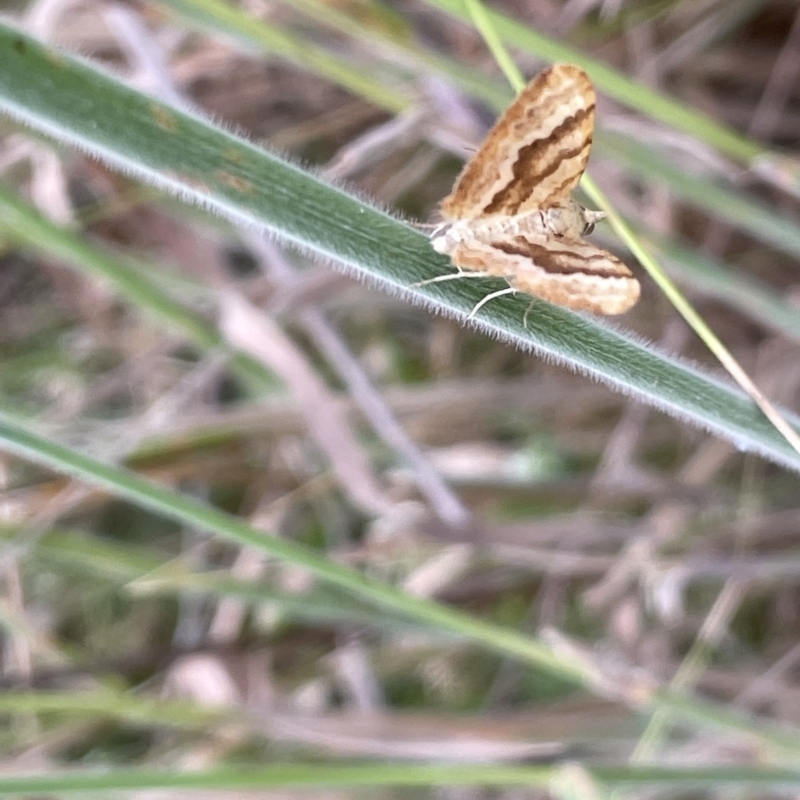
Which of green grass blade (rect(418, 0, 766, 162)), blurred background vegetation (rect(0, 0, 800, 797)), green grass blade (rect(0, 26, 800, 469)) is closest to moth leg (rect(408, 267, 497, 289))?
green grass blade (rect(0, 26, 800, 469))

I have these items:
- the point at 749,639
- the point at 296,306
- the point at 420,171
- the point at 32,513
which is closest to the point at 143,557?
the point at 32,513

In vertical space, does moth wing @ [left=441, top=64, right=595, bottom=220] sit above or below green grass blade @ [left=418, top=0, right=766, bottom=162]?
below

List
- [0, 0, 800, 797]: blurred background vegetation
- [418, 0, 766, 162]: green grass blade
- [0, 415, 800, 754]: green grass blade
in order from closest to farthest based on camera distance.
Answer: [0, 415, 800, 754]: green grass blade < [418, 0, 766, 162]: green grass blade < [0, 0, 800, 797]: blurred background vegetation

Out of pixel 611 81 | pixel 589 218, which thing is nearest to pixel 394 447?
pixel 611 81

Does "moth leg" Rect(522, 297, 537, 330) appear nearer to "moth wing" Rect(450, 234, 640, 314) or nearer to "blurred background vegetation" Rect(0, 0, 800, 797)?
"moth wing" Rect(450, 234, 640, 314)

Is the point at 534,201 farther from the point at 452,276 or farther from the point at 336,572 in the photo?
the point at 336,572

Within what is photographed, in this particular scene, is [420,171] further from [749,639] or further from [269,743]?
[749,639]
